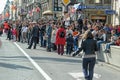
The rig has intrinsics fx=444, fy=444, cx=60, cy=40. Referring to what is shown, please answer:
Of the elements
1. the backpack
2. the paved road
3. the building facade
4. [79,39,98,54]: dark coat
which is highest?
the building facade

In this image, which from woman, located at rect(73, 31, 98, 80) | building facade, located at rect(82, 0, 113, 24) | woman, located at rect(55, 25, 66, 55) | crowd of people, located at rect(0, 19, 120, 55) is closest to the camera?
woman, located at rect(73, 31, 98, 80)

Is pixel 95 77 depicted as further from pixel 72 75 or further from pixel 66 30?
pixel 66 30

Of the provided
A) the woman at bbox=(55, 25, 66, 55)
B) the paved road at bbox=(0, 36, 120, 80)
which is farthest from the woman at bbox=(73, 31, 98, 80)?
the woman at bbox=(55, 25, 66, 55)

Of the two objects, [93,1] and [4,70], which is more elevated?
[93,1]

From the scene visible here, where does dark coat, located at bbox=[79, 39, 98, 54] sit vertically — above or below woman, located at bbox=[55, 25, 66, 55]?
above

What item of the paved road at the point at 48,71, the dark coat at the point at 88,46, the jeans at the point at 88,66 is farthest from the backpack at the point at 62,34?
the dark coat at the point at 88,46

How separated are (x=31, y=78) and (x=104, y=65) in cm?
560

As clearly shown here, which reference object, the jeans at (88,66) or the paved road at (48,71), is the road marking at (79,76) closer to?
the paved road at (48,71)

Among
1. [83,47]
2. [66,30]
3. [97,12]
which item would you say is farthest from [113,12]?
[83,47]

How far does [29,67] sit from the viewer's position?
1800cm

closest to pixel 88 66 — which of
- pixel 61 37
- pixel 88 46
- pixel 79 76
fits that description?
pixel 88 46

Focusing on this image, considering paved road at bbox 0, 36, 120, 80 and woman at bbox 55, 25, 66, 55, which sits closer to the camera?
paved road at bbox 0, 36, 120, 80

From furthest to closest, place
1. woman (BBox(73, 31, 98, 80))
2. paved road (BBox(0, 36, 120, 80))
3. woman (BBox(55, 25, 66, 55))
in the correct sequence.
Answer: woman (BBox(55, 25, 66, 55)), paved road (BBox(0, 36, 120, 80)), woman (BBox(73, 31, 98, 80))

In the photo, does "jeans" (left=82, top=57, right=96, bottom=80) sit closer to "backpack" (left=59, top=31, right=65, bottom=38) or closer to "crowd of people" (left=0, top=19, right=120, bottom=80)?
"crowd of people" (left=0, top=19, right=120, bottom=80)
